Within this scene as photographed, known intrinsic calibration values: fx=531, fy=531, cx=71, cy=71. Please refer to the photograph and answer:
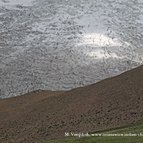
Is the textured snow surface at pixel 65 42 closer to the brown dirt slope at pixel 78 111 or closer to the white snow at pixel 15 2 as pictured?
the white snow at pixel 15 2

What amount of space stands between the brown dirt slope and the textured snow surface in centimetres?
777

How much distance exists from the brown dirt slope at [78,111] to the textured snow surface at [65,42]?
777 centimetres

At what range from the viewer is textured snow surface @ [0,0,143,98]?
54.1 meters

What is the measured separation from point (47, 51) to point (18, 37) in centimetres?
573

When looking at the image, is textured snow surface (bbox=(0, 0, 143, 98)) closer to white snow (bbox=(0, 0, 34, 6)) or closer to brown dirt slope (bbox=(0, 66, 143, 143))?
white snow (bbox=(0, 0, 34, 6))

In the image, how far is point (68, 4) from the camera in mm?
72812

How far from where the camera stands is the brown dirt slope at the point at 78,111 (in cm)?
3369

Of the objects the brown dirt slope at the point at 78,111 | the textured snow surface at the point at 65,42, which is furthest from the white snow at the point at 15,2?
the brown dirt slope at the point at 78,111

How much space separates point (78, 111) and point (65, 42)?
2514 centimetres

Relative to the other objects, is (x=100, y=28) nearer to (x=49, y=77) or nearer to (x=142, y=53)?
(x=142, y=53)

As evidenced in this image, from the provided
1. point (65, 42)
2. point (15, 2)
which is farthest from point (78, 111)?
point (15, 2)

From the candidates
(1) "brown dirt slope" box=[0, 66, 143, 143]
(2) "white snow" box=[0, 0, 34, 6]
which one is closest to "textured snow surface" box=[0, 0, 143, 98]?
(2) "white snow" box=[0, 0, 34, 6]

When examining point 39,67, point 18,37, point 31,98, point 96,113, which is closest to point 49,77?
point 39,67

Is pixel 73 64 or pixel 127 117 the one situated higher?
pixel 127 117
